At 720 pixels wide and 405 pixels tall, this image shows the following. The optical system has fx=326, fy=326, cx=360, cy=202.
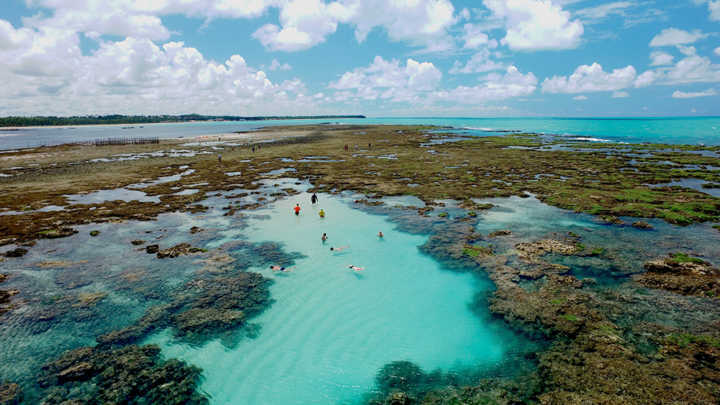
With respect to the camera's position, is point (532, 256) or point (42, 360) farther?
point (532, 256)

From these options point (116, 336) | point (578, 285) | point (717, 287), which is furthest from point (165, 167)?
point (717, 287)

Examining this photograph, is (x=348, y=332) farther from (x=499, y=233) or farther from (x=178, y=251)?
(x=499, y=233)

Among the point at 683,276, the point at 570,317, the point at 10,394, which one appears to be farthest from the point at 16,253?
the point at 683,276

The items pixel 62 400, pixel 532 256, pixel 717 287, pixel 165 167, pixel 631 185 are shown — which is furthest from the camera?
pixel 165 167

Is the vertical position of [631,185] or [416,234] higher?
[631,185]

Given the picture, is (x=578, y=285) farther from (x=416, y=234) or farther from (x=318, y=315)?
(x=318, y=315)

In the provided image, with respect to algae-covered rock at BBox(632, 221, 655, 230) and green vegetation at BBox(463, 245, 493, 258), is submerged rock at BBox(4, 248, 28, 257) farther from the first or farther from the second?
algae-covered rock at BBox(632, 221, 655, 230)
